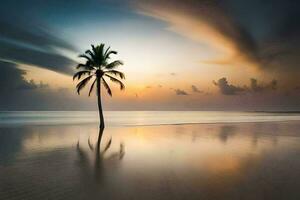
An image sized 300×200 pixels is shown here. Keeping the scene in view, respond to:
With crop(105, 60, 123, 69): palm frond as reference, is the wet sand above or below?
below

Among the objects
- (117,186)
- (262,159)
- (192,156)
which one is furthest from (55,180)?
(262,159)

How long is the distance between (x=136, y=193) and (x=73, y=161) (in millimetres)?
4949

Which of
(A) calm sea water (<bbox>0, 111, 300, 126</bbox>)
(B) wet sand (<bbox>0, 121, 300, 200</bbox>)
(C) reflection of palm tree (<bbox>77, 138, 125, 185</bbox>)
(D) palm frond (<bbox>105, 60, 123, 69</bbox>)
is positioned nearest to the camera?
(B) wet sand (<bbox>0, 121, 300, 200</bbox>)

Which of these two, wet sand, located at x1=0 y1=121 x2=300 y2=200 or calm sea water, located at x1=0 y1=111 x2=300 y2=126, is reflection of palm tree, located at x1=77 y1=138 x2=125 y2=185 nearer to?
wet sand, located at x1=0 y1=121 x2=300 y2=200

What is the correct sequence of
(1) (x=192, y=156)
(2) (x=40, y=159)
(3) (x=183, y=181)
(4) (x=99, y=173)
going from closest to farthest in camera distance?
(3) (x=183, y=181) → (4) (x=99, y=173) → (2) (x=40, y=159) → (1) (x=192, y=156)

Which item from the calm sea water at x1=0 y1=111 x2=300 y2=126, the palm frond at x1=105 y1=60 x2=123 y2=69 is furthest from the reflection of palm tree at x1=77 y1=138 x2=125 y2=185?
the calm sea water at x1=0 y1=111 x2=300 y2=126

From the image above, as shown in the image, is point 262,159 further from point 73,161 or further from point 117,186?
point 73,161

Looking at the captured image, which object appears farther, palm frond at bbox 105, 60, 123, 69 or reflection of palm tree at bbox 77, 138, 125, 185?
palm frond at bbox 105, 60, 123, 69

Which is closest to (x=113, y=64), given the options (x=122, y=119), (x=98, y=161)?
(x=98, y=161)

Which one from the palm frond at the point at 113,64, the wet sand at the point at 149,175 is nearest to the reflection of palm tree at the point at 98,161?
the wet sand at the point at 149,175

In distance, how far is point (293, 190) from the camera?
7.06 meters

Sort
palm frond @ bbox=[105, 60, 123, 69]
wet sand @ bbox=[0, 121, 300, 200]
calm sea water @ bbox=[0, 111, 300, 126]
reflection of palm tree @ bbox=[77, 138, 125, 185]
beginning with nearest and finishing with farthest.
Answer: wet sand @ bbox=[0, 121, 300, 200], reflection of palm tree @ bbox=[77, 138, 125, 185], palm frond @ bbox=[105, 60, 123, 69], calm sea water @ bbox=[0, 111, 300, 126]

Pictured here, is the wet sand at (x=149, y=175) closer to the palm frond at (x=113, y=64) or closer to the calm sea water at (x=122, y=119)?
the palm frond at (x=113, y=64)

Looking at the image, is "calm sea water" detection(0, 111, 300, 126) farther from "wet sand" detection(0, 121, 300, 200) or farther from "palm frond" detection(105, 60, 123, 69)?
"wet sand" detection(0, 121, 300, 200)
